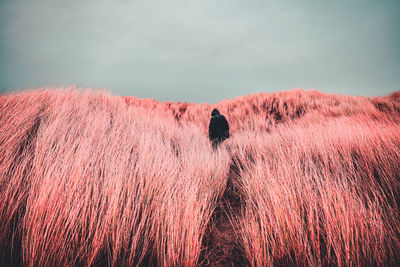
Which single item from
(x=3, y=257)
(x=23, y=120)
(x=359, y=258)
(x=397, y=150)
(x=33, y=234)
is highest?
(x=23, y=120)

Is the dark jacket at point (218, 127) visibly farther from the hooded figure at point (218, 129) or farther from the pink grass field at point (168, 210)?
the pink grass field at point (168, 210)

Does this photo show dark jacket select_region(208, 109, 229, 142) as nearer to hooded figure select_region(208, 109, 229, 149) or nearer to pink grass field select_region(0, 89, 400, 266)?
hooded figure select_region(208, 109, 229, 149)

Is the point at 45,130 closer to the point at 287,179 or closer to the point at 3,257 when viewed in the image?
the point at 3,257

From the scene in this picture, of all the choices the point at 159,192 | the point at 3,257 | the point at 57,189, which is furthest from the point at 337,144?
the point at 3,257

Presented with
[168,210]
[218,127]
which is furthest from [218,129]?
[168,210]

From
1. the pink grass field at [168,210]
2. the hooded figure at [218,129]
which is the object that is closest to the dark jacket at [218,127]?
the hooded figure at [218,129]

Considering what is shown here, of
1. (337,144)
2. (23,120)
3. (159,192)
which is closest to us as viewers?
(159,192)

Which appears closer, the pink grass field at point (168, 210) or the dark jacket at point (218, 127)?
the pink grass field at point (168, 210)

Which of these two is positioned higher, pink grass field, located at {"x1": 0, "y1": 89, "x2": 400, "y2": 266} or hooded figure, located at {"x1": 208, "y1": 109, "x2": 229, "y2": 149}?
hooded figure, located at {"x1": 208, "y1": 109, "x2": 229, "y2": 149}

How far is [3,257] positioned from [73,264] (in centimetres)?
47

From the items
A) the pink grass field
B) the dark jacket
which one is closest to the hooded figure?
the dark jacket

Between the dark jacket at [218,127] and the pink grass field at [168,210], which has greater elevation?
the dark jacket at [218,127]

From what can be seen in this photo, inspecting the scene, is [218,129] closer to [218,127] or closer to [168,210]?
[218,127]

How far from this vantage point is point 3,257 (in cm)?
98
